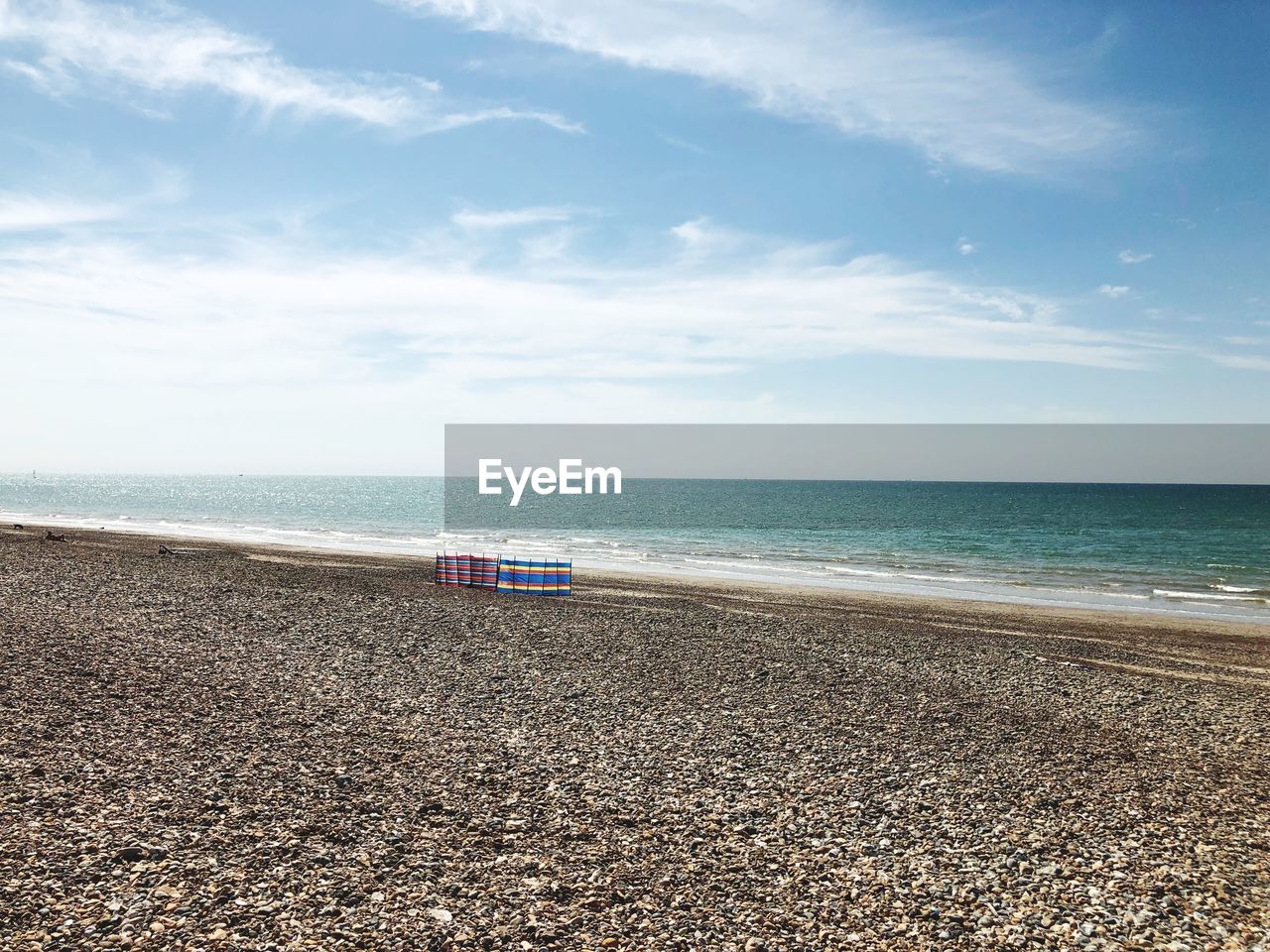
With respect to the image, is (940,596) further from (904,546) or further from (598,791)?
(598,791)

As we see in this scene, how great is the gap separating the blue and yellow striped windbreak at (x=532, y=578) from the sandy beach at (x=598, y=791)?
6414 millimetres

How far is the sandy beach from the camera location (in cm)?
612

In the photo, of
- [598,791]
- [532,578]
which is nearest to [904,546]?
[532,578]

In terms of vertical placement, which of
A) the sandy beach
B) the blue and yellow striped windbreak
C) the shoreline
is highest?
the blue and yellow striped windbreak

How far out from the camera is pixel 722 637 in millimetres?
17781

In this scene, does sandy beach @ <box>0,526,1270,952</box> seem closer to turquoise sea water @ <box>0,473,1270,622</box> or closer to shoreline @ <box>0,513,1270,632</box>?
shoreline @ <box>0,513,1270,632</box>

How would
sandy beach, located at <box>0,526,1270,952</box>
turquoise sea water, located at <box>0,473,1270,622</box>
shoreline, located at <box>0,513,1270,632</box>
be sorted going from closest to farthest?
sandy beach, located at <box>0,526,1270,952</box> → shoreline, located at <box>0,513,1270,632</box> → turquoise sea water, located at <box>0,473,1270,622</box>

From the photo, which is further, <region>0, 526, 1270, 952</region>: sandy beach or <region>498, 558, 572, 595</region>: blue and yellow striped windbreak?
<region>498, 558, 572, 595</region>: blue and yellow striped windbreak

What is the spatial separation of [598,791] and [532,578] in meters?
15.5

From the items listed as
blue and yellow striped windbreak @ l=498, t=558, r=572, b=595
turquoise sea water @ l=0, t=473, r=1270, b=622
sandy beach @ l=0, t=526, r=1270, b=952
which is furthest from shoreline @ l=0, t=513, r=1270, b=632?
sandy beach @ l=0, t=526, r=1270, b=952

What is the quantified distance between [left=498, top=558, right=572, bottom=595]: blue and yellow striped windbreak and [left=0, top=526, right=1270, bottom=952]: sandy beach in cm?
641

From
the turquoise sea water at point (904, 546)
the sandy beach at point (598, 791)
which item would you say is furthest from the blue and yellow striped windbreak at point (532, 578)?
the turquoise sea water at point (904, 546)

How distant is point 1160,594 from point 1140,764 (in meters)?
28.3

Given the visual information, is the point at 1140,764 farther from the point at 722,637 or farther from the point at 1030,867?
the point at 722,637
